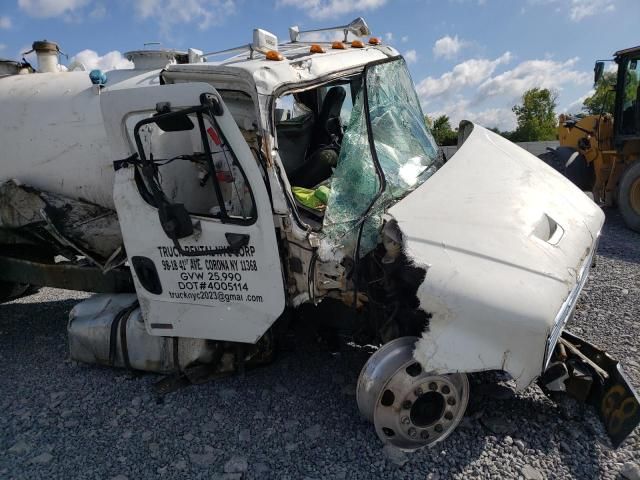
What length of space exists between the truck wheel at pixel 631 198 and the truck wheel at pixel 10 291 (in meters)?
8.20

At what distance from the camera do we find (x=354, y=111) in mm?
3439

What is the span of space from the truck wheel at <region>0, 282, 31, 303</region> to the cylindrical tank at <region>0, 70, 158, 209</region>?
62.1 inches

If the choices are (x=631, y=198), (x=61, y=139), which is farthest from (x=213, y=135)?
(x=631, y=198)

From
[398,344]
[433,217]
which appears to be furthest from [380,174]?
[398,344]

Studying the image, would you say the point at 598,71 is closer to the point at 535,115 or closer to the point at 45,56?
the point at 45,56

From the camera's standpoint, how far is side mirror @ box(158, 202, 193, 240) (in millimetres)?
2992

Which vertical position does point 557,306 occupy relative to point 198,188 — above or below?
below

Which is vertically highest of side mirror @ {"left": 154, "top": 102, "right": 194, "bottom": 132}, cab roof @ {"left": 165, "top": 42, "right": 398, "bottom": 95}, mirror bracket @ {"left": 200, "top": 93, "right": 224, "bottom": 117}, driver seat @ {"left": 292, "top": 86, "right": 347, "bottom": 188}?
cab roof @ {"left": 165, "top": 42, "right": 398, "bottom": 95}

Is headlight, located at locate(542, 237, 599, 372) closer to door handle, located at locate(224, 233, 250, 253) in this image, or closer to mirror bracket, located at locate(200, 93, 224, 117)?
door handle, located at locate(224, 233, 250, 253)

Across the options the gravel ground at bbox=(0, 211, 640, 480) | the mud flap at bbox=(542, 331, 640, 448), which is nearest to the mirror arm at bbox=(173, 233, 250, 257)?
the gravel ground at bbox=(0, 211, 640, 480)

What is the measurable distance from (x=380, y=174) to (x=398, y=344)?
1037 millimetres

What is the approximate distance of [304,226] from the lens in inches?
117

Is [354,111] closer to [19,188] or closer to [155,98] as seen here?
[155,98]

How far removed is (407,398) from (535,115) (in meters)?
35.2
